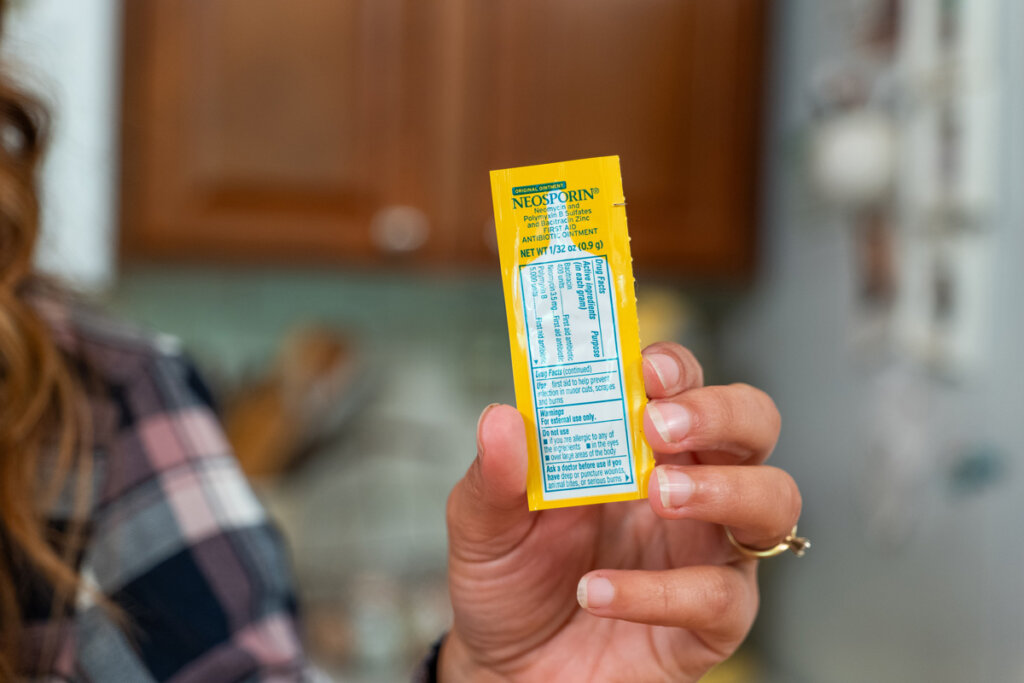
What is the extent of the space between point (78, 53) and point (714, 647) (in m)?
1.33

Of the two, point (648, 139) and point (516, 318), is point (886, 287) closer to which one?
point (648, 139)

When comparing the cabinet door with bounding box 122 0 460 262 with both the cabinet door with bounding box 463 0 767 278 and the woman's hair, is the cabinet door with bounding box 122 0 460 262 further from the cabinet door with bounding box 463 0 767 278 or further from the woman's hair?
the woman's hair

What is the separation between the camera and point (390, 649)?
1667mm

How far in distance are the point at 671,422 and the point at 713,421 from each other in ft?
0.07

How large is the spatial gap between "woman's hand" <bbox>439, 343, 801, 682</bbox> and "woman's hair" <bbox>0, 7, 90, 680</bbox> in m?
0.38

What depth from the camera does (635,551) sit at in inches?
20.0

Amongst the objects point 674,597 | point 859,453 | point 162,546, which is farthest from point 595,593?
point 859,453

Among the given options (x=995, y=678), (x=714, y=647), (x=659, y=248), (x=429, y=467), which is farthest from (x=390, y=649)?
(x=714, y=647)

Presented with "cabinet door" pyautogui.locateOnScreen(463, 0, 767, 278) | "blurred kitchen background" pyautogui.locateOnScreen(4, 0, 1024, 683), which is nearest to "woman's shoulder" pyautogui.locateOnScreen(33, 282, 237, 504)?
"blurred kitchen background" pyautogui.locateOnScreen(4, 0, 1024, 683)

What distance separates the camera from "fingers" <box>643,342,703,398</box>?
410 mm

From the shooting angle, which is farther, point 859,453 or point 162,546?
point 859,453

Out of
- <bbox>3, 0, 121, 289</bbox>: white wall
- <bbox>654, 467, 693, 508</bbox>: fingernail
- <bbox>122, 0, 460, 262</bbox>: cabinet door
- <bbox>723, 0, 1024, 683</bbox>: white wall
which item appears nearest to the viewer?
<bbox>654, 467, 693, 508</bbox>: fingernail

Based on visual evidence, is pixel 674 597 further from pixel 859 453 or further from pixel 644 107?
pixel 644 107

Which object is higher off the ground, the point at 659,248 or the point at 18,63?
the point at 18,63
